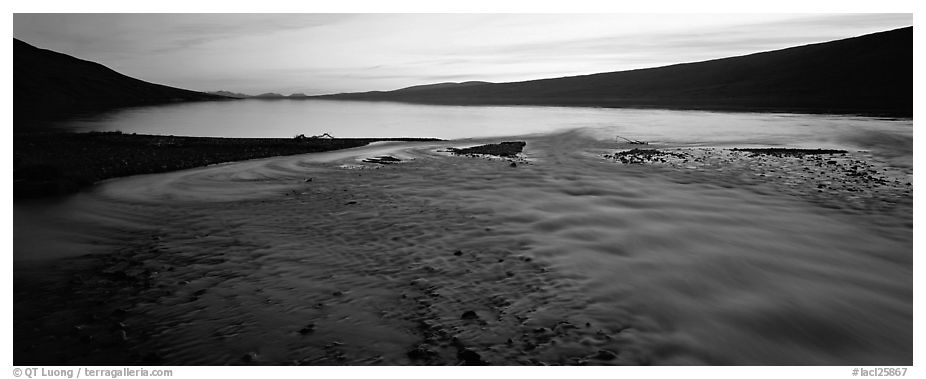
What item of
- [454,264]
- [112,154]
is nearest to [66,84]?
[112,154]

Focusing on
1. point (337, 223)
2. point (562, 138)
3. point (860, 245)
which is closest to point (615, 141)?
point (562, 138)

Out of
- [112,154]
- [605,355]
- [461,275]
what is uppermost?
[112,154]

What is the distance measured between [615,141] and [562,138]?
9.63ft

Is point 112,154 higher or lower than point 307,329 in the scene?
higher

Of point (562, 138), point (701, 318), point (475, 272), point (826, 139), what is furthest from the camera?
point (562, 138)

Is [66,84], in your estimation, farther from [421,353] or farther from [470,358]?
[470,358]

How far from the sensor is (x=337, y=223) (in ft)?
27.9

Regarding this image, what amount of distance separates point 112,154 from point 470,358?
15.5m

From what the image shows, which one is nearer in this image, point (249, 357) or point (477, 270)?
point (249, 357)

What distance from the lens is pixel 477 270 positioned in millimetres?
6328

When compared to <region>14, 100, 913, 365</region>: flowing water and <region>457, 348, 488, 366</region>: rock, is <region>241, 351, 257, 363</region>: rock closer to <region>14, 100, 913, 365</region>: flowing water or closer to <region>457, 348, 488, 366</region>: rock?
<region>14, 100, 913, 365</region>: flowing water

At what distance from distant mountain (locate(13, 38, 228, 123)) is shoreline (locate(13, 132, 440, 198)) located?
55690 millimetres

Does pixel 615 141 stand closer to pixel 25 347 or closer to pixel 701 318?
pixel 701 318
